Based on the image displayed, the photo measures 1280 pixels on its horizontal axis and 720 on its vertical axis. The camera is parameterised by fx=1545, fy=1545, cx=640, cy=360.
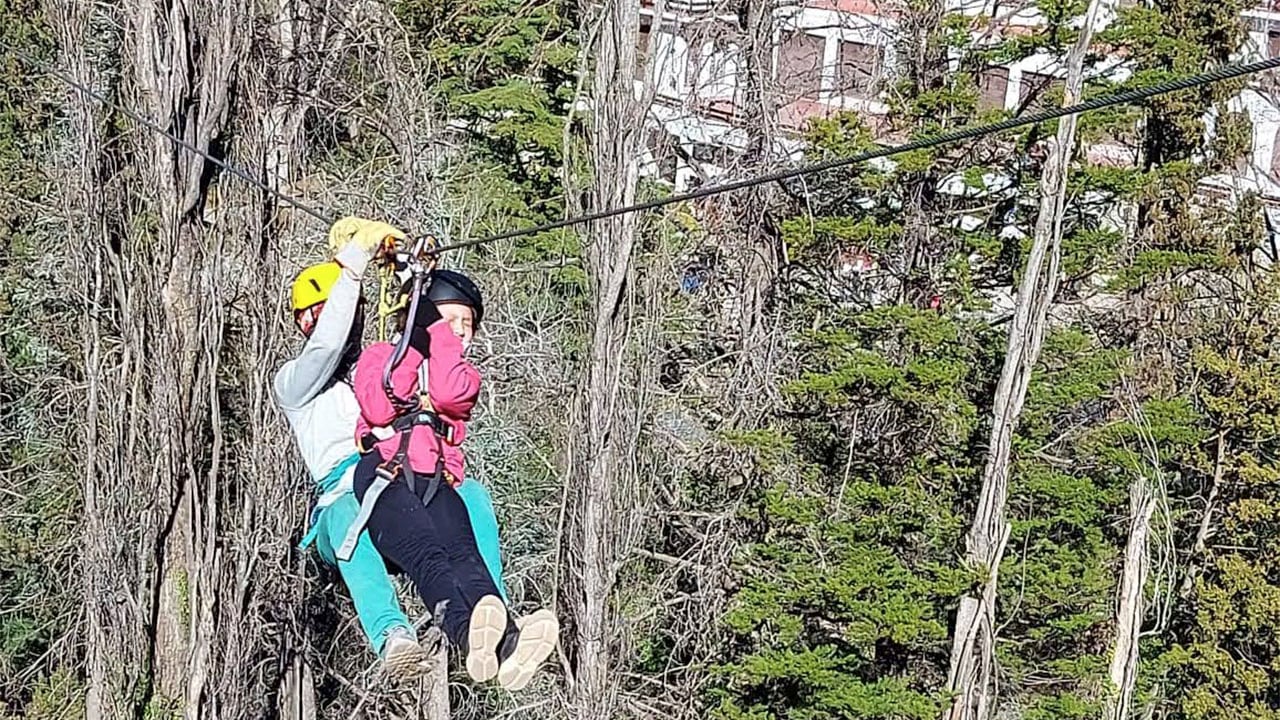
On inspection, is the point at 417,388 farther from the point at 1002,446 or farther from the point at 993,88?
the point at 993,88

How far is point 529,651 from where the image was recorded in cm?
359

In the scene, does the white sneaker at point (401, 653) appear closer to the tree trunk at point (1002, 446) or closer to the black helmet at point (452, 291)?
the black helmet at point (452, 291)

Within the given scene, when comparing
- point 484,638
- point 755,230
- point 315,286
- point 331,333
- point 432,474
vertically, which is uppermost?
point 755,230

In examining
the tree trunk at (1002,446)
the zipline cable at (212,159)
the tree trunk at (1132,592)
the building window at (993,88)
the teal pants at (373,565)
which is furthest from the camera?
the tree trunk at (1132,592)

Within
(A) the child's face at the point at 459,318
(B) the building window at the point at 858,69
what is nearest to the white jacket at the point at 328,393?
(A) the child's face at the point at 459,318

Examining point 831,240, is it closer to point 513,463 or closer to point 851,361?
point 851,361

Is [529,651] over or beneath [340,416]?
beneath

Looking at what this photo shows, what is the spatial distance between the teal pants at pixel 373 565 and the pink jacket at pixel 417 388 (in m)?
0.19

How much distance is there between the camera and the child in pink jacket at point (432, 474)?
3.58 m

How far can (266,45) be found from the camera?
9.10 meters

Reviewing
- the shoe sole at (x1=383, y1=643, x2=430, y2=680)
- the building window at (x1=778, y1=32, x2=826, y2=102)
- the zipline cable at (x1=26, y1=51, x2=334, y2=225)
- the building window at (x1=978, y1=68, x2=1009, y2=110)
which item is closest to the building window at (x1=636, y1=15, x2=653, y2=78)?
the building window at (x1=778, y1=32, x2=826, y2=102)

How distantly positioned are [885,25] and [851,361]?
2208mm

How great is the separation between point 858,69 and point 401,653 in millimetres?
7085

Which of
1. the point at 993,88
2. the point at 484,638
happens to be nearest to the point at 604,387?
the point at 993,88
